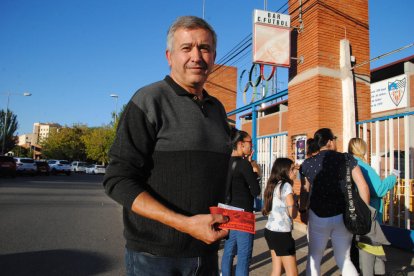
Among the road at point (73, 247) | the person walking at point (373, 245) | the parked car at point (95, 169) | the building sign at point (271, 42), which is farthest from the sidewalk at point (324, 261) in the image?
the parked car at point (95, 169)

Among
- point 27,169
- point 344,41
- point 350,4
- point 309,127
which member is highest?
point 350,4

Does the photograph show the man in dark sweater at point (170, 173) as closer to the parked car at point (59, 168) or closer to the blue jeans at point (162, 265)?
the blue jeans at point (162, 265)

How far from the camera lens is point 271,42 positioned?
8023 millimetres

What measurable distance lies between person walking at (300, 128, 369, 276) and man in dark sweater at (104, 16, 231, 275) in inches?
92.6

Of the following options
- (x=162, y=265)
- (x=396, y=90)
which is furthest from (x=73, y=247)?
(x=396, y=90)

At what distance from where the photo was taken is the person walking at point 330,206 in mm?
3602

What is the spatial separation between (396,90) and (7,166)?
2535cm

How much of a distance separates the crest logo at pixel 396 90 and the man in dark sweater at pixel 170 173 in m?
14.8

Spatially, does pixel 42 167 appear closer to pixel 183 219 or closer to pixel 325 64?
pixel 325 64

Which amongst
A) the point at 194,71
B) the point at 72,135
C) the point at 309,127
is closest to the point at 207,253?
the point at 194,71

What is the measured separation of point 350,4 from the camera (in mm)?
7812

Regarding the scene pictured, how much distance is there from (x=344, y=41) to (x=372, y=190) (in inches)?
178

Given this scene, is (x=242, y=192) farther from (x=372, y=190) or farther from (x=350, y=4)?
(x=350, y=4)

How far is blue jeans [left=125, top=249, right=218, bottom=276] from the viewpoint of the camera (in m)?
1.51
